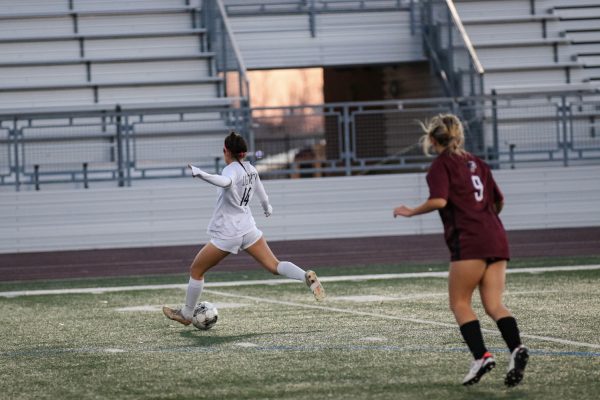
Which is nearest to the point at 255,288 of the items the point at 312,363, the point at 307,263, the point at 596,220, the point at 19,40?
the point at 307,263

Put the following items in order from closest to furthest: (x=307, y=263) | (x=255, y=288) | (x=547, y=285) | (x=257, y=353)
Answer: (x=257, y=353) < (x=547, y=285) < (x=255, y=288) < (x=307, y=263)

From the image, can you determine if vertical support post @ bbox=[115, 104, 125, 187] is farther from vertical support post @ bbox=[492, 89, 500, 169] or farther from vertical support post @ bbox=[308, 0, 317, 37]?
vertical support post @ bbox=[308, 0, 317, 37]

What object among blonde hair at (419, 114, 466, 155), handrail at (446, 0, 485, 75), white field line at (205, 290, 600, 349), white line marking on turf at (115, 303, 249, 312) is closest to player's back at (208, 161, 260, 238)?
white field line at (205, 290, 600, 349)

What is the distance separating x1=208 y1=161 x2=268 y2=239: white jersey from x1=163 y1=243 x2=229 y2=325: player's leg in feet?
0.46

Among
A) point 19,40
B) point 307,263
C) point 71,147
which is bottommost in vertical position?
point 307,263

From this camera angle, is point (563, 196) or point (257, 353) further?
point (563, 196)

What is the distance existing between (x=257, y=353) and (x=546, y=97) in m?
12.7

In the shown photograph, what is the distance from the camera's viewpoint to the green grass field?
24.4 ft

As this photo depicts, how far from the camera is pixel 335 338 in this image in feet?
32.1

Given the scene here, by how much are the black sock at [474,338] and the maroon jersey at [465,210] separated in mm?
377

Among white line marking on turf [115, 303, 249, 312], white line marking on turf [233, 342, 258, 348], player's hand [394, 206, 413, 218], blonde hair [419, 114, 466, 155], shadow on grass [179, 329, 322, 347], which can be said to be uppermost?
blonde hair [419, 114, 466, 155]

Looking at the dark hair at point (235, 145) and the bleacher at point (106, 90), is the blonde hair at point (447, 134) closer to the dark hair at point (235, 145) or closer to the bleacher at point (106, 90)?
the dark hair at point (235, 145)

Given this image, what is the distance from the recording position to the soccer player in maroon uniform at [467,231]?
731 cm

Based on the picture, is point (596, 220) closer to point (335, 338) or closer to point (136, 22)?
point (136, 22)
